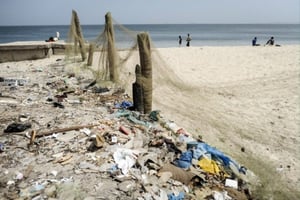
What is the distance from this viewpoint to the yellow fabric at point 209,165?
4109 millimetres

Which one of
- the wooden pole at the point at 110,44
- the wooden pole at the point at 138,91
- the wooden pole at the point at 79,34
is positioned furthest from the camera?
the wooden pole at the point at 79,34

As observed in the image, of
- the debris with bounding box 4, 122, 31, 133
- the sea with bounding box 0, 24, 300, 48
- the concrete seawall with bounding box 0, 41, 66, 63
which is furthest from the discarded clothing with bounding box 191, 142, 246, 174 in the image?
the concrete seawall with bounding box 0, 41, 66, 63

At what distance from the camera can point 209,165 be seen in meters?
4.17

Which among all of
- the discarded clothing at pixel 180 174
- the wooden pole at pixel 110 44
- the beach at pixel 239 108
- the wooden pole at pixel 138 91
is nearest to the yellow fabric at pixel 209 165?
the discarded clothing at pixel 180 174

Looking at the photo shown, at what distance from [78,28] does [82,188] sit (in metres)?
8.53

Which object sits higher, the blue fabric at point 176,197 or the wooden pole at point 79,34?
the wooden pole at point 79,34

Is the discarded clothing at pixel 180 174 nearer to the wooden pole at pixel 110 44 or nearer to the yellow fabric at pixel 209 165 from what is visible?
the yellow fabric at pixel 209 165

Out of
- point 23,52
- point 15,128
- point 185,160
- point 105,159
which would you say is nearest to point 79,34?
point 23,52

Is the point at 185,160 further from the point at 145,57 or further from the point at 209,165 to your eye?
the point at 145,57

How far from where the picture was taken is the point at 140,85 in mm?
5695

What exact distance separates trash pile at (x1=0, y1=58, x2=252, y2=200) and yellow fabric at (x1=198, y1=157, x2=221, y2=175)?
0.02 m

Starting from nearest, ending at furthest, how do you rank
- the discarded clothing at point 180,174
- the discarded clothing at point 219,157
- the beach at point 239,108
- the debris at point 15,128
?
1. the discarded clothing at point 180,174
2. the discarded clothing at point 219,157
3. the debris at point 15,128
4. the beach at point 239,108

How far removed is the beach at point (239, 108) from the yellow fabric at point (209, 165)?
759 mm

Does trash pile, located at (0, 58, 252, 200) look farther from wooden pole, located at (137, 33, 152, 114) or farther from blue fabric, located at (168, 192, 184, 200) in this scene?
wooden pole, located at (137, 33, 152, 114)
